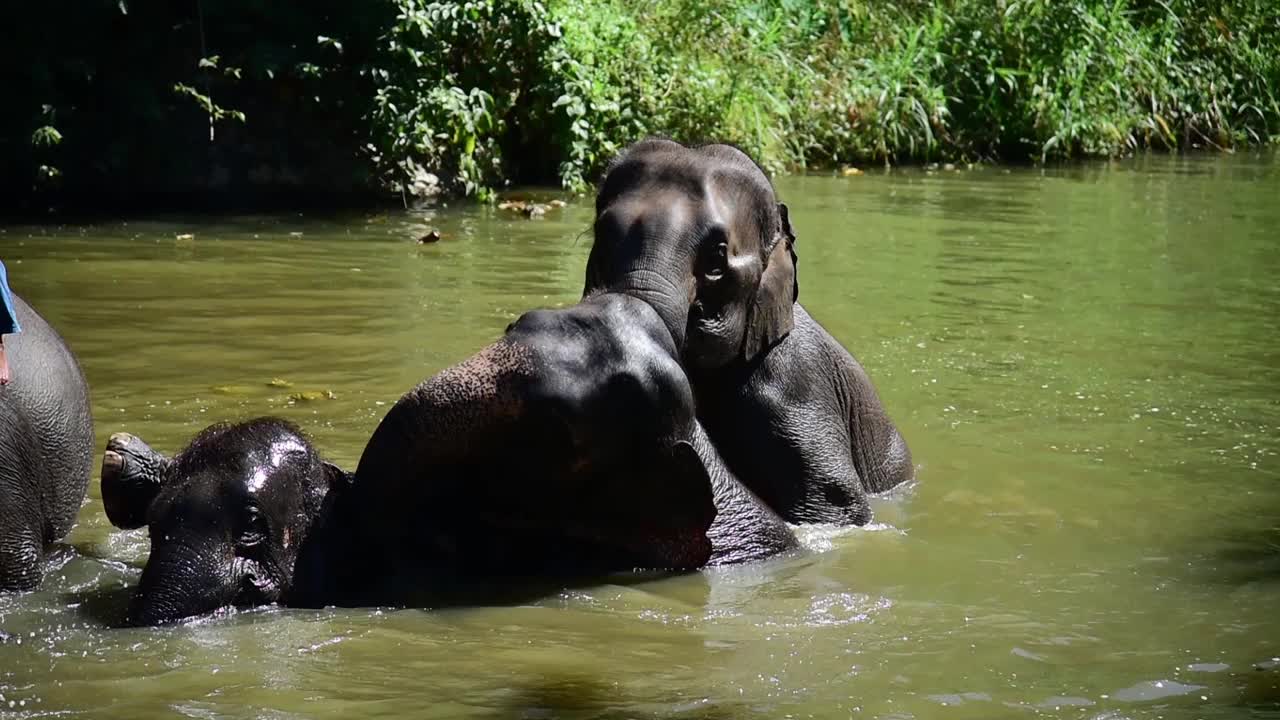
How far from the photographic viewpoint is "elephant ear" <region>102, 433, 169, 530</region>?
4.67 metres

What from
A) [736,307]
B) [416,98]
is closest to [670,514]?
[736,307]

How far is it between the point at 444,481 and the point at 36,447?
3.44 feet

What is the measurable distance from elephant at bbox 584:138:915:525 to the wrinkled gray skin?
1508mm

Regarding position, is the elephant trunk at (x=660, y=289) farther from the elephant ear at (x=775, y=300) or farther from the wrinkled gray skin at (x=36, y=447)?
the wrinkled gray skin at (x=36, y=447)

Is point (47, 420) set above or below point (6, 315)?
below

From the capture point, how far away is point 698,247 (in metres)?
5.30

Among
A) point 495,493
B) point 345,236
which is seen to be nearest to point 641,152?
point 495,493

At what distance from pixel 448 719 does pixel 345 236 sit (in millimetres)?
8439

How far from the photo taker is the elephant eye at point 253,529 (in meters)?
4.49

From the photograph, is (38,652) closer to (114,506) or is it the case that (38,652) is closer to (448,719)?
(114,506)

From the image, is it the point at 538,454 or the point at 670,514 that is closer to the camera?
the point at 538,454

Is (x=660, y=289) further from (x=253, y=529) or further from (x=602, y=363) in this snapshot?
(x=253, y=529)

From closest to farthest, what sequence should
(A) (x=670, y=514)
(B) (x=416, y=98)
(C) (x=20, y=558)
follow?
(C) (x=20, y=558), (A) (x=670, y=514), (B) (x=416, y=98)

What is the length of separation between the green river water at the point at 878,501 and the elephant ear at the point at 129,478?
9.9 inches
